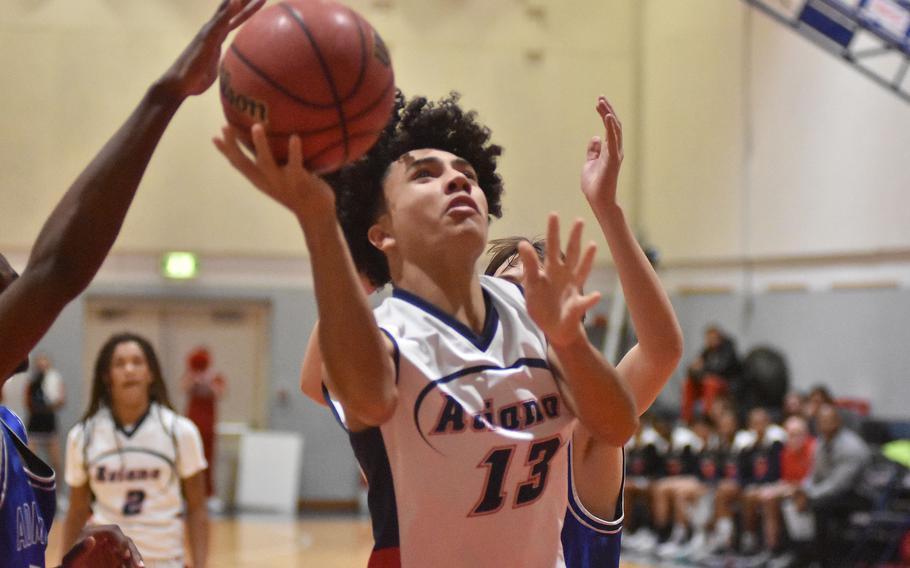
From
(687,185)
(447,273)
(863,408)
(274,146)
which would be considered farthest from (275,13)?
(687,185)

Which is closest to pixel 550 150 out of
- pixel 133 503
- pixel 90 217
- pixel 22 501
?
pixel 133 503

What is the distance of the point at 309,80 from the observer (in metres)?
1.94

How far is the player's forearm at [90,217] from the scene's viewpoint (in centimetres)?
160

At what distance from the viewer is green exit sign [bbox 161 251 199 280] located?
48.7 ft

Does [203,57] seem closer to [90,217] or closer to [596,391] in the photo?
[90,217]

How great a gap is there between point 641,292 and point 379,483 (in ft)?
2.34

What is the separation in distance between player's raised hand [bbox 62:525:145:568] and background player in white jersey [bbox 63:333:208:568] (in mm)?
2603

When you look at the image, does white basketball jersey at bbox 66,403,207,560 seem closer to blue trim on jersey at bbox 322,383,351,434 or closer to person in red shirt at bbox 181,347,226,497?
blue trim on jersey at bbox 322,383,351,434

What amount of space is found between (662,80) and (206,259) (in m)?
6.27

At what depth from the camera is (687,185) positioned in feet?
48.5

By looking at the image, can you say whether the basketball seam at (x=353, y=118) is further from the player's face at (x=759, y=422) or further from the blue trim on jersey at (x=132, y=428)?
the player's face at (x=759, y=422)

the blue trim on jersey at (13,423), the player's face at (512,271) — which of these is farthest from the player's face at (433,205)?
the blue trim on jersey at (13,423)

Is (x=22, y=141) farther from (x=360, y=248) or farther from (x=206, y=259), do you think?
(x=360, y=248)

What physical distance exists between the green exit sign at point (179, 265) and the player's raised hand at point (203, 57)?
13329mm
